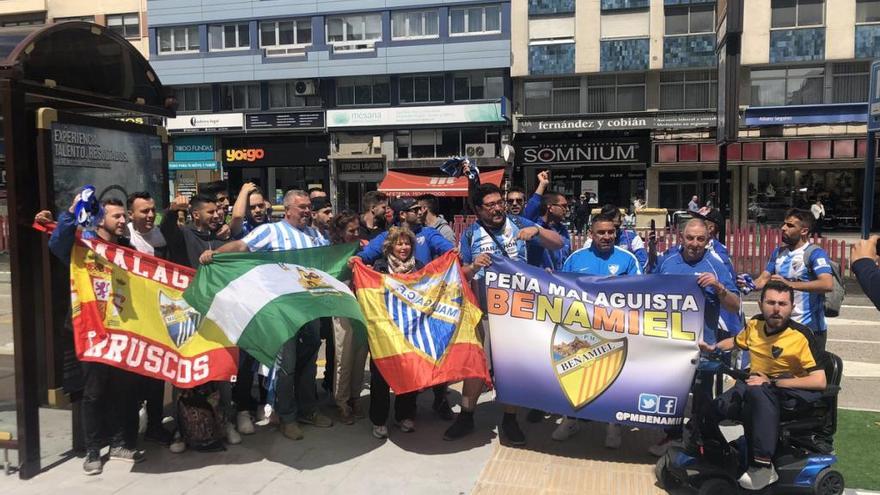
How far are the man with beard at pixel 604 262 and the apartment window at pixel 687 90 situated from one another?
27.9 m

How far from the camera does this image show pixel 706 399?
173 inches

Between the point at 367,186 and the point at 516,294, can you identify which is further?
the point at 367,186

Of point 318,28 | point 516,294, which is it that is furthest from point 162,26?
point 516,294

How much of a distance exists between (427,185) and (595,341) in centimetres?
2524

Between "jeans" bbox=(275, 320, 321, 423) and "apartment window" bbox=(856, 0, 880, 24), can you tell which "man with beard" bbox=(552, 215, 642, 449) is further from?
"apartment window" bbox=(856, 0, 880, 24)

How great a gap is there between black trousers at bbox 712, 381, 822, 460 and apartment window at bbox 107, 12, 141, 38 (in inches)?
1564

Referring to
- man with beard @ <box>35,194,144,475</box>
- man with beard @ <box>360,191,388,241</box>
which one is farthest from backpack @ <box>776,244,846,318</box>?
man with beard @ <box>35,194,144,475</box>

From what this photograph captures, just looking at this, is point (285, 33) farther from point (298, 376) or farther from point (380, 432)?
point (380, 432)

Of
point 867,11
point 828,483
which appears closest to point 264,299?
point 828,483

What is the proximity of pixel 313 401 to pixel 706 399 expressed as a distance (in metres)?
3.05

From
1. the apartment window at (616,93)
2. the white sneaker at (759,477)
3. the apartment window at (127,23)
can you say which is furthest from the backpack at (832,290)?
the apartment window at (127,23)

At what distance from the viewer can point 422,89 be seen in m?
33.7

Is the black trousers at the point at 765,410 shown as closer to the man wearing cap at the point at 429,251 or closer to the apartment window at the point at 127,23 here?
the man wearing cap at the point at 429,251

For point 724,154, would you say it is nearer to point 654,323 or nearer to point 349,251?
point 654,323
